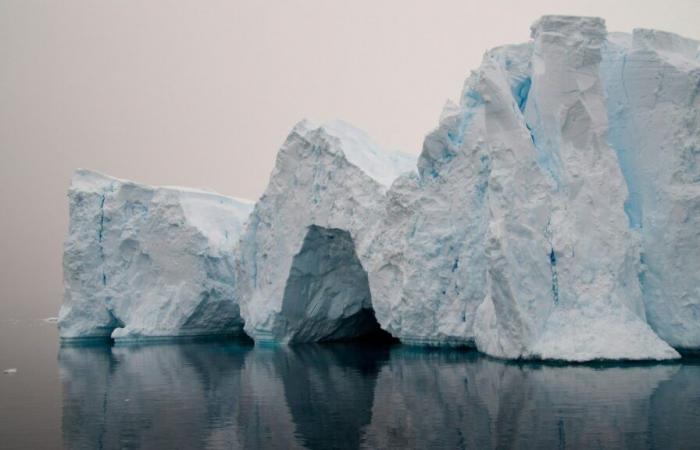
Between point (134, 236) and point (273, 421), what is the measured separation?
1801 centimetres

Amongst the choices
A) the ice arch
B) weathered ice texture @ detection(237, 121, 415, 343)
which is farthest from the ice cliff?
the ice arch

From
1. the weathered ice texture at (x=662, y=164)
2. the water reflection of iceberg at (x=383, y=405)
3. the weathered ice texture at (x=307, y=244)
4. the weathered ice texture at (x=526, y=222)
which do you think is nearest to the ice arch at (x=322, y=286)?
the weathered ice texture at (x=307, y=244)

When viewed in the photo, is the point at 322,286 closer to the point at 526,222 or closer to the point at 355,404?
the point at 526,222

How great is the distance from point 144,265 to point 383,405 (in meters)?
17.6

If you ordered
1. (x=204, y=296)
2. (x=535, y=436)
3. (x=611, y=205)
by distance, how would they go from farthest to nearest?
(x=204, y=296), (x=611, y=205), (x=535, y=436)

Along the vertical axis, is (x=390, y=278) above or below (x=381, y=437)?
above

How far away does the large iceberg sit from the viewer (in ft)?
89.7

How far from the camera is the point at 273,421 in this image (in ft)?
37.0

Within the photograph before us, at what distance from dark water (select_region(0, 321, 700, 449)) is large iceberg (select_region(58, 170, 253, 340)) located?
750 centimetres

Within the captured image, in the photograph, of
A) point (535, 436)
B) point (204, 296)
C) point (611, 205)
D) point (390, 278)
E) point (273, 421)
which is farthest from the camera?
point (204, 296)

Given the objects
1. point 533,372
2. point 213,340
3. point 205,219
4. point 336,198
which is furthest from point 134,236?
point 533,372

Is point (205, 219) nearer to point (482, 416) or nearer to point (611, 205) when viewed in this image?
point (611, 205)

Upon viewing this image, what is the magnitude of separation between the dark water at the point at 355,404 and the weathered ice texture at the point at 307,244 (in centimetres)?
472

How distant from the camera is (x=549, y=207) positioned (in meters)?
17.6
